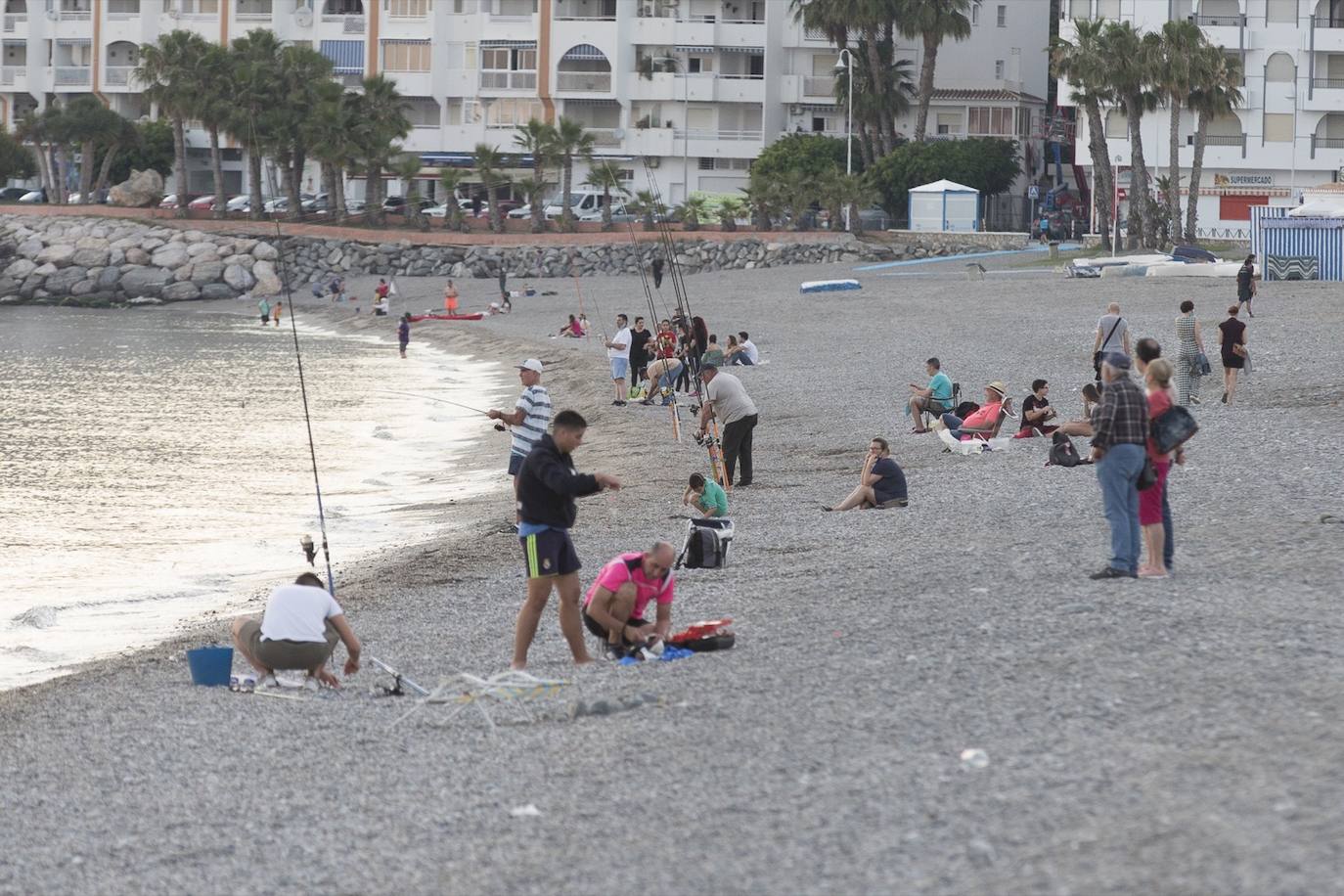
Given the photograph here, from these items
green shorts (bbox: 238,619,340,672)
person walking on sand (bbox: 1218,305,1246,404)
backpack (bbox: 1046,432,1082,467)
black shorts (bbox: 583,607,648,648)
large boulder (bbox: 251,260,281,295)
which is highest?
large boulder (bbox: 251,260,281,295)

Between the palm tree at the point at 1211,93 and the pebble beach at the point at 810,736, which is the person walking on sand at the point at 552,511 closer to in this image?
the pebble beach at the point at 810,736

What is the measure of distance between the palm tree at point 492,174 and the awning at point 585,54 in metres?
7.64

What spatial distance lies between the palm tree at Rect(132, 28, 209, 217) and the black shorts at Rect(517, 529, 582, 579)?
6566 cm

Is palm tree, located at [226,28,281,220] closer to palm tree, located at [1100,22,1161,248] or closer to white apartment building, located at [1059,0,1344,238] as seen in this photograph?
white apartment building, located at [1059,0,1344,238]

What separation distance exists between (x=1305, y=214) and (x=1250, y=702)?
118ft

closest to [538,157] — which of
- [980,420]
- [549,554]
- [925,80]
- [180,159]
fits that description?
[925,80]

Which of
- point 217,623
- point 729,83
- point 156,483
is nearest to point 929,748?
point 217,623

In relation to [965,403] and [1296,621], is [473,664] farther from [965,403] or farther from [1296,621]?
[965,403]

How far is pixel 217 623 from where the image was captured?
13672 mm

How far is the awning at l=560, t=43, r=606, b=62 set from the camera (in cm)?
7575

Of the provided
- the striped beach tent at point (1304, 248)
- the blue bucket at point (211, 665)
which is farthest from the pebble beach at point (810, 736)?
the striped beach tent at point (1304, 248)

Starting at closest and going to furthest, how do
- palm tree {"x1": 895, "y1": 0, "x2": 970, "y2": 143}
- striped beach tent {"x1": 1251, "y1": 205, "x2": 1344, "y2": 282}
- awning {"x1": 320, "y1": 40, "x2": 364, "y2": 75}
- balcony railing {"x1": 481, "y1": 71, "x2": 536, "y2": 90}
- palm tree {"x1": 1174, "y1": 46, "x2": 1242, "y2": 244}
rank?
1. striped beach tent {"x1": 1251, "y1": 205, "x2": 1344, "y2": 282}
2. palm tree {"x1": 1174, "y1": 46, "x2": 1242, "y2": 244}
3. palm tree {"x1": 895, "y1": 0, "x2": 970, "y2": 143}
4. balcony railing {"x1": 481, "y1": 71, "x2": 536, "y2": 90}
5. awning {"x1": 320, "y1": 40, "x2": 364, "y2": 75}

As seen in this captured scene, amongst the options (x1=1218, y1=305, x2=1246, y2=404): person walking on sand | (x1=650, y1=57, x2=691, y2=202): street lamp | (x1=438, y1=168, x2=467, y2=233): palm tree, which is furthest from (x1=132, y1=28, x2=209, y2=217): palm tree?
(x1=1218, y1=305, x2=1246, y2=404): person walking on sand

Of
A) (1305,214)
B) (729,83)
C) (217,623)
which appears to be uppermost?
(729,83)
